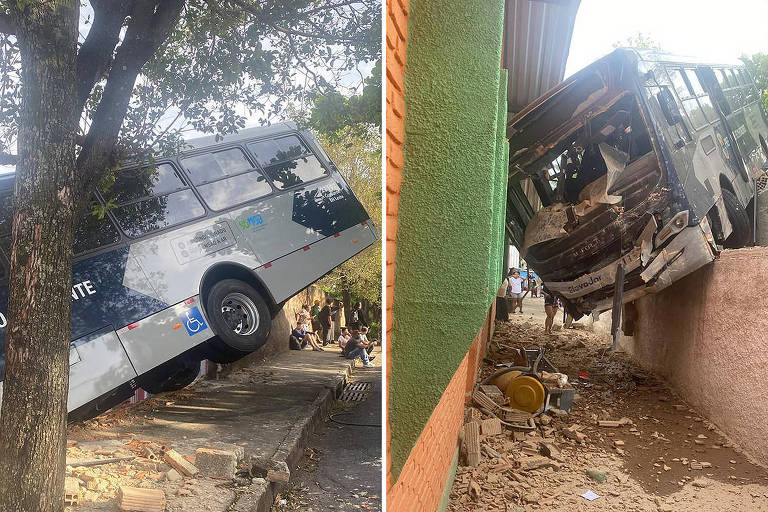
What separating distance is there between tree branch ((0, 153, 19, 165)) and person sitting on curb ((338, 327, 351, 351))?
1313 millimetres

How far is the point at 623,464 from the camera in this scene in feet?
19.7

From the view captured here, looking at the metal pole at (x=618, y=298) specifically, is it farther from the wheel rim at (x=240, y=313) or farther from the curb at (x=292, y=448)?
the wheel rim at (x=240, y=313)

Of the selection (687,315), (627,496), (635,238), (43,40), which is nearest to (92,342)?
(43,40)

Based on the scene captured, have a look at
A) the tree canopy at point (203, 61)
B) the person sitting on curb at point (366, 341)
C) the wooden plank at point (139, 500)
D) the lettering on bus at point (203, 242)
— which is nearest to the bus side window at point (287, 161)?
the tree canopy at point (203, 61)

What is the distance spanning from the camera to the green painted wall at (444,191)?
1.71 metres

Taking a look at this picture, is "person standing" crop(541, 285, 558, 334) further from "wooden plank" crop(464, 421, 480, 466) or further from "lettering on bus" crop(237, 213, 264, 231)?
"lettering on bus" crop(237, 213, 264, 231)

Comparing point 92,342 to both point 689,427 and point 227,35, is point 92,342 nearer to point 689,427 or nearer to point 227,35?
point 227,35

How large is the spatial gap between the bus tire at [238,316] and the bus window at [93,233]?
42 centimetres

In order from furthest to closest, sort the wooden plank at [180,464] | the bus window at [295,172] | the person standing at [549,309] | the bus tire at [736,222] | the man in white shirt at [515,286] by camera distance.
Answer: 1. the man in white shirt at [515,286]
2. the person standing at [549,309]
3. the bus tire at [736,222]
4. the bus window at [295,172]
5. the wooden plank at [180,464]

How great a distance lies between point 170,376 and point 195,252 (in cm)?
46

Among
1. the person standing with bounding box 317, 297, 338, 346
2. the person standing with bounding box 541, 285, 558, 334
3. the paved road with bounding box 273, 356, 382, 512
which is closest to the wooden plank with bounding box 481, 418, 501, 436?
the paved road with bounding box 273, 356, 382, 512

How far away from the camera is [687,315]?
7.60 meters

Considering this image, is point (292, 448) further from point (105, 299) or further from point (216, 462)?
point (105, 299)

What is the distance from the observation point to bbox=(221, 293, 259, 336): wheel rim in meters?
2.44
